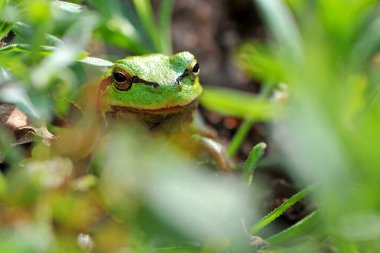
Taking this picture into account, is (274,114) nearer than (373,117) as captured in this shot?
No

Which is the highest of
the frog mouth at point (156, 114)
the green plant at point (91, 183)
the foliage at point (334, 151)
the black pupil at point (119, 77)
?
the foliage at point (334, 151)

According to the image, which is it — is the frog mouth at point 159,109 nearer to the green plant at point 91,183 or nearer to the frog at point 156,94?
the frog at point 156,94

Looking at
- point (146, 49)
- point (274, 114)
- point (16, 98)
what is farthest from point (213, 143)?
point (16, 98)

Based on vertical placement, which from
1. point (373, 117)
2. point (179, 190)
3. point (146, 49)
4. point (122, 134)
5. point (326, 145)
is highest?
point (373, 117)

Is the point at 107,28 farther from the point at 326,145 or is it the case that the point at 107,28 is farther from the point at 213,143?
the point at 326,145

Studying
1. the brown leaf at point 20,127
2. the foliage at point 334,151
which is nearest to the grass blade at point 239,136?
the brown leaf at point 20,127

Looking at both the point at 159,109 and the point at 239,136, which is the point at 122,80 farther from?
the point at 239,136
